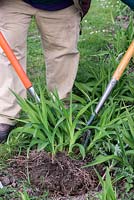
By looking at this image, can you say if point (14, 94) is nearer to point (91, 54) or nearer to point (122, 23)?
point (91, 54)

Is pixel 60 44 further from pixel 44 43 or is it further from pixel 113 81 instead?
pixel 113 81

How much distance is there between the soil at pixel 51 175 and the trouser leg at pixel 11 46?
458 millimetres

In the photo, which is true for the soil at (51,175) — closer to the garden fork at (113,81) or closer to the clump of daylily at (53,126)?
the clump of daylily at (53,126)

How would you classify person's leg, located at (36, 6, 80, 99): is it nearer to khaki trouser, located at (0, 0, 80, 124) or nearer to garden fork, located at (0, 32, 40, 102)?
khaki trouser, located at (0, 0, 80, 124)

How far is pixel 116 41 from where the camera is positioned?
5523 mm

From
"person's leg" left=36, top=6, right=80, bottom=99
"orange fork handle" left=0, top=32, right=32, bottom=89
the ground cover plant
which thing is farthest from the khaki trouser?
"orange fork handle" left=0, top=32, right=32, bottom=89

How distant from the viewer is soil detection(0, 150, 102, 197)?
3730 mm

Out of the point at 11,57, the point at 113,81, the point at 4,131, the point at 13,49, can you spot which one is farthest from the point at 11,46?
the point at 113,81

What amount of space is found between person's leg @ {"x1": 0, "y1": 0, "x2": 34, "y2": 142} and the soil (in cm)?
44

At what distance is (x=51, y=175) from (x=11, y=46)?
95 cm

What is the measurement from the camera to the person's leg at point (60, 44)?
14.1ft

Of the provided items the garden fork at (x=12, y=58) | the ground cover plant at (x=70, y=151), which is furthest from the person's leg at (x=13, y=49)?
the garden fork at (x=12, y=58)

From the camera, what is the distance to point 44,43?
4477 mm

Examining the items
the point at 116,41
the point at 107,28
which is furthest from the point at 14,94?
the point at 107,28
